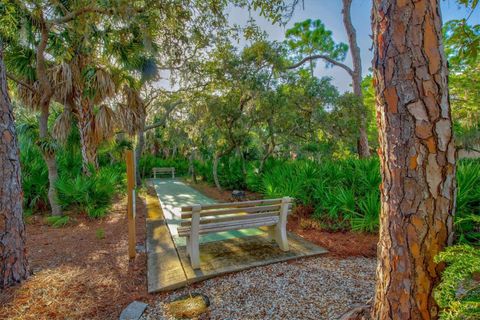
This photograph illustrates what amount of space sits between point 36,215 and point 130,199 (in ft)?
15.3

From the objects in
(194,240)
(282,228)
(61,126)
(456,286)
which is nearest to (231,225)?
(194,240)

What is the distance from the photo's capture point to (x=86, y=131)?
7.62 m

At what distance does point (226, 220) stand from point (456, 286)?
8.51ft

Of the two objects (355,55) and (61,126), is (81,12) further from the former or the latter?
(355,55)

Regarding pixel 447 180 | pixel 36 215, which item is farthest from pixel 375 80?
pixel 36 215

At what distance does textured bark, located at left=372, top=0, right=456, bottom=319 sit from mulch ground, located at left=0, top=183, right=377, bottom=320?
7.99 ft

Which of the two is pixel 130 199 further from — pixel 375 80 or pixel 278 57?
pixel 278 57

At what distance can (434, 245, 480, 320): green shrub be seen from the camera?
4.03ft

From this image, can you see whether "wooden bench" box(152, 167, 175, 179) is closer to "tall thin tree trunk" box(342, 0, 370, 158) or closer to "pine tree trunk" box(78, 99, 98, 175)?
"pine tree trunk" box(78, 99, 98, 175)

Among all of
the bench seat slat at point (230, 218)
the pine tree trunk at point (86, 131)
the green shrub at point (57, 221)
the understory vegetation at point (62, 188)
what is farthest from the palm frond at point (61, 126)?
the bench seat slat at point (230, 218)

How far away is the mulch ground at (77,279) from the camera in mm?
2482

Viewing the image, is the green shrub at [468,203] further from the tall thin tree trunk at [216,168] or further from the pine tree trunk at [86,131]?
the pine tree trunk at [86,131]

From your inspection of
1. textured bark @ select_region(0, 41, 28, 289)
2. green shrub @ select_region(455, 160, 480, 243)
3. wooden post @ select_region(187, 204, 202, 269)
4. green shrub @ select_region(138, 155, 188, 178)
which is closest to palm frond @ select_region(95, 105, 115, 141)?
textured bark @ select_region(0, 41, 28, 289)

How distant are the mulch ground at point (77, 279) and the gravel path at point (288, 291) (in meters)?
0.58
